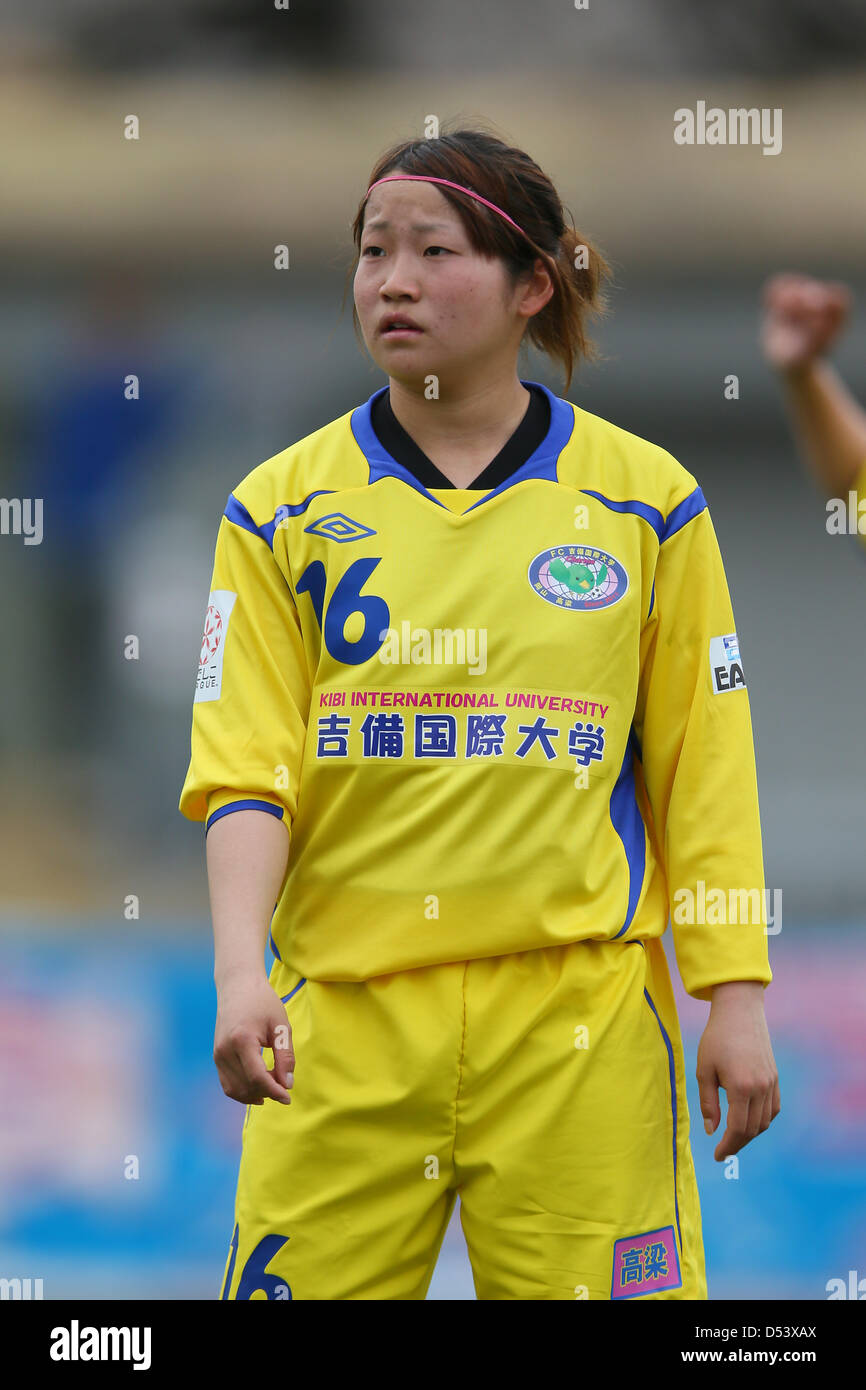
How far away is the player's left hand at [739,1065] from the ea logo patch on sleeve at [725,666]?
260 millimetres

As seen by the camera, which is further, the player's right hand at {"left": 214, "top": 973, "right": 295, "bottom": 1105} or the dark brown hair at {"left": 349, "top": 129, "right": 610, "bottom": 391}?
the dark brown hair at {"left": 349, "top": 129, "right": 610, "bottom": 391}

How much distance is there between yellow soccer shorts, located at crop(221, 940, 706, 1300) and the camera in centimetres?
125

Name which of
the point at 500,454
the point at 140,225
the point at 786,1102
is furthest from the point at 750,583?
the point at 500,454

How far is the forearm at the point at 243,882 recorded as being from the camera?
1229 millimetres

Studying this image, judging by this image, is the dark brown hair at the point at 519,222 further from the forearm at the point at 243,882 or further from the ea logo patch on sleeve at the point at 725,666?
the forearm at the point at 243,882

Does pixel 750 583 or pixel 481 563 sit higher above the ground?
pixel 750 583

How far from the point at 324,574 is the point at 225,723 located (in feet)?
0.52

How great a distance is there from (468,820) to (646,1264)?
41 centimetres

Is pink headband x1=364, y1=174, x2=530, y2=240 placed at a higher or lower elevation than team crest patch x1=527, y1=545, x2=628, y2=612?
higher

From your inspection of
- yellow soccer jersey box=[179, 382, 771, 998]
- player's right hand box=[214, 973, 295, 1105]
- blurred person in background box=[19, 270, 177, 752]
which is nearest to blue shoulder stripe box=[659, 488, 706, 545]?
yellow soccer jersey box=[179, 382, 771, 998]

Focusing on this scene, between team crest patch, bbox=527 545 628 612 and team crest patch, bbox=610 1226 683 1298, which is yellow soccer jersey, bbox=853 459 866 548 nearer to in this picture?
team crest patch, bbox=527 545 628 612

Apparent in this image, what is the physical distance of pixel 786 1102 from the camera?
3.24 metres

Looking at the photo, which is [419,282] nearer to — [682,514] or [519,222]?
[519,222]

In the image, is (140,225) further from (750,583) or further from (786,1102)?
(786,1102)
